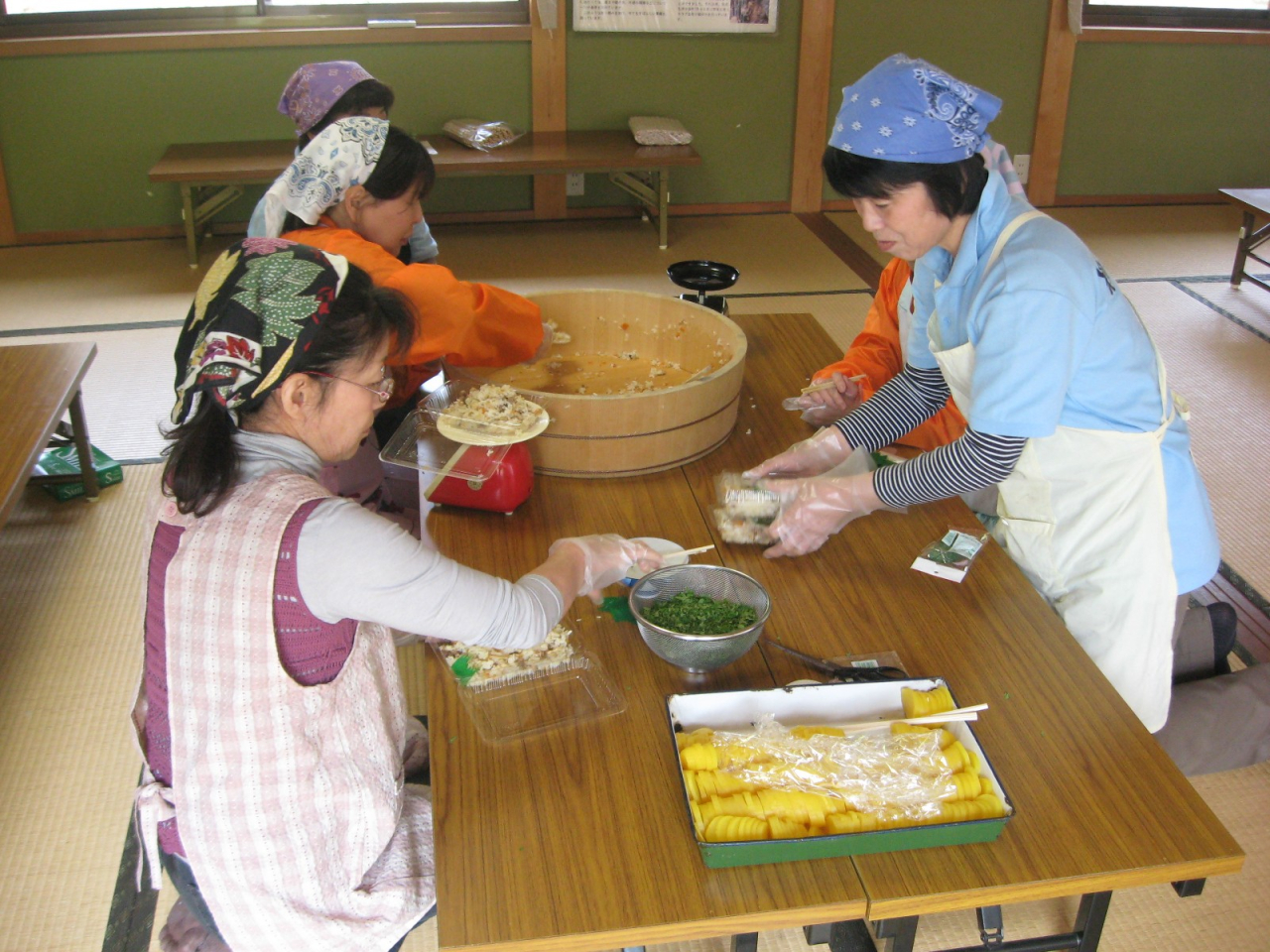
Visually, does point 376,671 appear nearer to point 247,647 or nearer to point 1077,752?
point 247,647

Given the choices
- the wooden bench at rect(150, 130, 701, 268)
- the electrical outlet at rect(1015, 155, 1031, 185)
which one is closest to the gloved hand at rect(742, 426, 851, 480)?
the wooden bench at rect(150, 130, 701, 268)

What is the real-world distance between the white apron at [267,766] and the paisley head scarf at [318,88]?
166 cm

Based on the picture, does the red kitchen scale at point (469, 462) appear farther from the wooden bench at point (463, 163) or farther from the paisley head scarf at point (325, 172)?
the wooden bench at point (463, 163)

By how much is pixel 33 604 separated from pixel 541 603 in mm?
1870

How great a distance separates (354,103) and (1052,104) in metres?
4.20

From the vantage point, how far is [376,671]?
1.44 metres

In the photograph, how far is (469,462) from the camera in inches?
70.2

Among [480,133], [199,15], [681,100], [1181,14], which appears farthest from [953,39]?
[199,15]

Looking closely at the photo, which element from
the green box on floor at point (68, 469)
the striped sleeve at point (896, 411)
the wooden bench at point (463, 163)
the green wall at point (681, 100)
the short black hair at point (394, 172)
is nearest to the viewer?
the striped sleeve at point (896, 411)

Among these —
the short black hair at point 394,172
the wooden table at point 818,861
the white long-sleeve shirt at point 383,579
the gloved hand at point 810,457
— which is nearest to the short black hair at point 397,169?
the short black hair at point 394,172

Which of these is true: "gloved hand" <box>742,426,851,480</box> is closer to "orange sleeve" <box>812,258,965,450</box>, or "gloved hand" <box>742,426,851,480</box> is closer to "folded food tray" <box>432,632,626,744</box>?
"orange sleeve" <box>812,258,965,450</box>

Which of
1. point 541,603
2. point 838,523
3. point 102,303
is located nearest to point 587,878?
point 541,603

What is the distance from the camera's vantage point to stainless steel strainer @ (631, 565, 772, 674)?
1405 mm

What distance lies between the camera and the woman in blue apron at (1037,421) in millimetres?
1492
